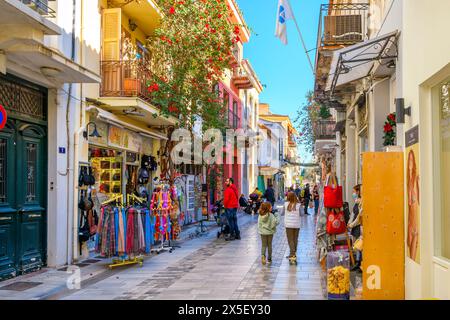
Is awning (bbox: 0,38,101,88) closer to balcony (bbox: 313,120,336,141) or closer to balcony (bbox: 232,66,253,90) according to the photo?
balcony (bbox: 313,120,336,141)

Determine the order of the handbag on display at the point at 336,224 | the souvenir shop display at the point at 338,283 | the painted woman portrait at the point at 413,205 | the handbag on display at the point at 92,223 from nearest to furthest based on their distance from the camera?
the painted woman portrait at the point at 413,205 → the souvenir shop display at the point at 338,283 → the handbag on display at the point at 336,224 → the handbag on display at the point at 92,223

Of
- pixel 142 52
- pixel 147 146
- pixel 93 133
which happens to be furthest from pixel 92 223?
pixel 142 52

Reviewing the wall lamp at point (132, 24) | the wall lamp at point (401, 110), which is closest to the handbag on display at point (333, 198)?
the wall lamp at point (401, 110)

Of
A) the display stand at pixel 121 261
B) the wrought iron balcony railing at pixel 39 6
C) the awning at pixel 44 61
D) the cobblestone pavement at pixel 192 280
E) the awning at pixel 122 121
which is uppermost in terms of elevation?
the wrought iron balcony railing at pixel 39 6

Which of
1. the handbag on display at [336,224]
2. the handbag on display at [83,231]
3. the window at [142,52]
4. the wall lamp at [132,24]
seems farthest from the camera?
the window at [142,52]

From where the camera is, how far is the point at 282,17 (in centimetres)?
1542

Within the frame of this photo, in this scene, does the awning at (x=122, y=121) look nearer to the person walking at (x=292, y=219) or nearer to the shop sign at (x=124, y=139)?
the shop sign at (x=124, y=139)

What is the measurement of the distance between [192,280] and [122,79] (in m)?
6.65

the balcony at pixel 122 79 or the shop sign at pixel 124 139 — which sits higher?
the balcony at pixel 122 79

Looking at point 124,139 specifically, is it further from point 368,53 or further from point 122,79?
point 368,53

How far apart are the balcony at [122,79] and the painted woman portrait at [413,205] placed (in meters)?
8.73

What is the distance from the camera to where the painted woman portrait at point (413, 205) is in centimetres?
649

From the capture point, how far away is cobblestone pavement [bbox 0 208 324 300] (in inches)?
336

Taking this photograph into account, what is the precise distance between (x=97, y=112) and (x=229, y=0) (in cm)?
1694
